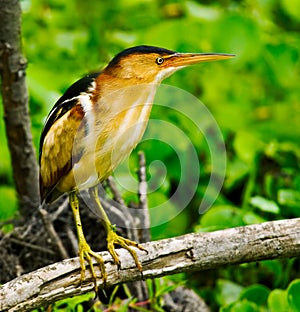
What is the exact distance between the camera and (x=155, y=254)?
2078 mm

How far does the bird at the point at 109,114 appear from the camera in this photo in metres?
2.04

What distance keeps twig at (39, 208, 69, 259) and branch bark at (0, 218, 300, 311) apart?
1.48 feet

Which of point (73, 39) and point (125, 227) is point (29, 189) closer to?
point (125, 227)

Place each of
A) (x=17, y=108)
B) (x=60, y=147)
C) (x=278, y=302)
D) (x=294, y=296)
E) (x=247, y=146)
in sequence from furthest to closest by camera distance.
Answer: (x=247, y=146), (x=17, y=108), (x=278, y=302), (x=294, y=296), (x=60, y=147)

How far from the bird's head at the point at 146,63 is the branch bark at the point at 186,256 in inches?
17.6

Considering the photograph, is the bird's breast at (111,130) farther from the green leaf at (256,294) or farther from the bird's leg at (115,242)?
the green leaf at (256,294)

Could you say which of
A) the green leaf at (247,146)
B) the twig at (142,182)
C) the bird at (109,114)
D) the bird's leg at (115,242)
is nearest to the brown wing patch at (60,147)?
the bird at (109,114)

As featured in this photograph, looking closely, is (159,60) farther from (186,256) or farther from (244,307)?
(244,307)

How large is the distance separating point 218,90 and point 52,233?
6.29 feet

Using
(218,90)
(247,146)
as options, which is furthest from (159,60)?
(218,90)

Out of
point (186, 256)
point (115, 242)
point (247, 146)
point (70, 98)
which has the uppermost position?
point (247, 146)

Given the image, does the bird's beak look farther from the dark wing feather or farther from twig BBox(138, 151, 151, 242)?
twig BBox(138, 151, 151, 242)

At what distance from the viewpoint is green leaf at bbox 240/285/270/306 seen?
2.82 metres

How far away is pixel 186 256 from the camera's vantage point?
Result: 2.07 m
